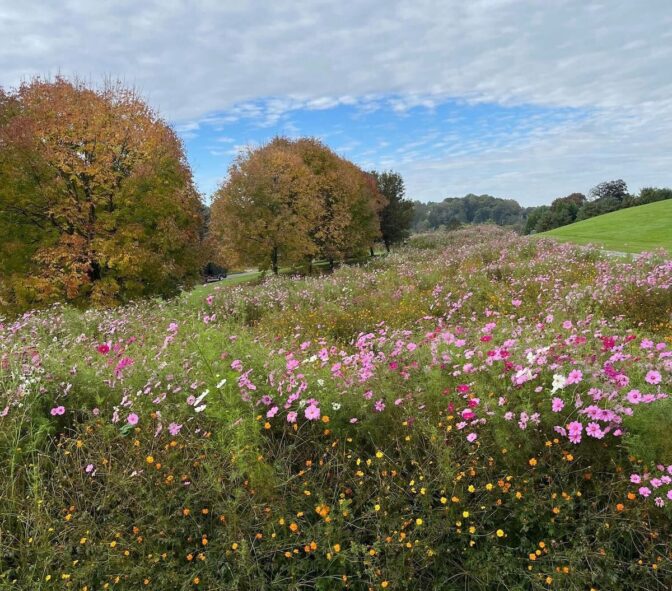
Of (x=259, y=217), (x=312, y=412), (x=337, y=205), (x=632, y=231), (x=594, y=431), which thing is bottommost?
(x=594, y=431)

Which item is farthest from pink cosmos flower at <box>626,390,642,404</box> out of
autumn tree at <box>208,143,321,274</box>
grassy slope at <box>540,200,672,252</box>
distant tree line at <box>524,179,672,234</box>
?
distant tree line at <box>524,179,672,234</box>

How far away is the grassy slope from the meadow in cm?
2219

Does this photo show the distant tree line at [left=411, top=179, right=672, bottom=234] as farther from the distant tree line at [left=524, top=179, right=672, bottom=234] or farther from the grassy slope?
the grassy slope

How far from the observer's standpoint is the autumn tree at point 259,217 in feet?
75.3

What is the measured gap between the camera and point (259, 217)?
2319 centimetres

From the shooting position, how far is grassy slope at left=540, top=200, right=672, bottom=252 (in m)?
24.1

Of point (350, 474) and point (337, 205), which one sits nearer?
point (350, 474)

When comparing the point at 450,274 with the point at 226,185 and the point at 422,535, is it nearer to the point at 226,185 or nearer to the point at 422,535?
the point at 422,535

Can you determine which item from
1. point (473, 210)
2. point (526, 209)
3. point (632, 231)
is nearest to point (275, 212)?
point (632, 231)

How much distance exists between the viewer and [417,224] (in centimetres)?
11088

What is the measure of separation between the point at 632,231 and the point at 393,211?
20422 mm

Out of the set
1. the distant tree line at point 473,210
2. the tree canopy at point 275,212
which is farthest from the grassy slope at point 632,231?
the distant tree line at point 473,210

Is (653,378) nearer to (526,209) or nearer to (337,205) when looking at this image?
(337,205)

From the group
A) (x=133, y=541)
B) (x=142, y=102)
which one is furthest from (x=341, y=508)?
(x=142, y=102)
